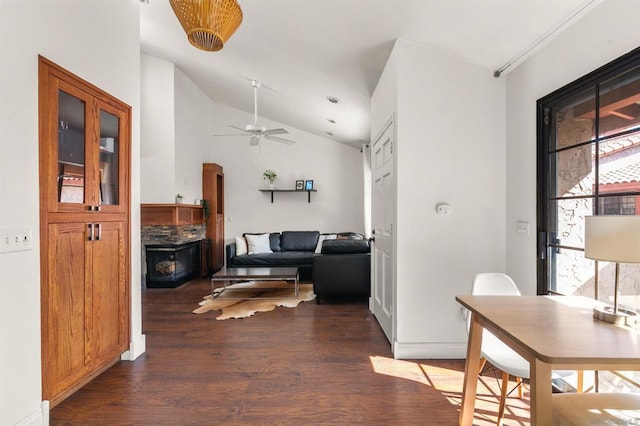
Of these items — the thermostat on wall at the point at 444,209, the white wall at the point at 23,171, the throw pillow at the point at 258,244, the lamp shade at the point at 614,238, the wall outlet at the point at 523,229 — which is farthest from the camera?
the throw pillow at the point at 258,244

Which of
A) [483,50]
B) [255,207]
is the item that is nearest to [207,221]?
[255,207]

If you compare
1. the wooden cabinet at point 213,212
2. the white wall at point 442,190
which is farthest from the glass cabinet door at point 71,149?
the wooden cabinet at point 213,212

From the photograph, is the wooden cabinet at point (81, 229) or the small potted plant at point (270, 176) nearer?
the wooden cabinet at point (81, 229)

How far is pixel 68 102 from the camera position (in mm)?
1917

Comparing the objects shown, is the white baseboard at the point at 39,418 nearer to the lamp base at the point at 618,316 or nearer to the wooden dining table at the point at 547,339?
the wooden dining table at the point at 547,339

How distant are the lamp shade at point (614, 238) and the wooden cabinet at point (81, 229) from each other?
2.71m

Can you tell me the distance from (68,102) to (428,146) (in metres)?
2.52

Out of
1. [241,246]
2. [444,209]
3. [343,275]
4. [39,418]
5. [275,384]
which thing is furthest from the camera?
[241,246]

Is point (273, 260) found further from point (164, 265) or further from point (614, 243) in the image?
point (614, 243)

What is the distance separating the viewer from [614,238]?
46.6 inches

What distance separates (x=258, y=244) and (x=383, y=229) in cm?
352

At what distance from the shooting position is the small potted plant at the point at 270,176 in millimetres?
6828

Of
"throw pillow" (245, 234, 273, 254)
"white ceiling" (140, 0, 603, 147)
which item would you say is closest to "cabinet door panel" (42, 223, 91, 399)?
"white ceiling" (140, 0, 603, 147)

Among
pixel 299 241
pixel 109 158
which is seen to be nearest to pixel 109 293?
pixel 109 158
